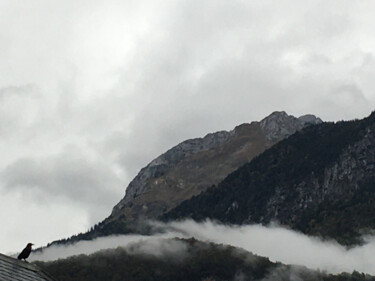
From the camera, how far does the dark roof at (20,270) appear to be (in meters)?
47.2

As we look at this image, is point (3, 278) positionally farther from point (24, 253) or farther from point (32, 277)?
point (24, 253)

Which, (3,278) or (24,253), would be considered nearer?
(3,278)

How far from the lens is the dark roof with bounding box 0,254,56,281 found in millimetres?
47234

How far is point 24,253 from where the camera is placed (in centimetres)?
5472

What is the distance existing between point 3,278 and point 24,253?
947 cm

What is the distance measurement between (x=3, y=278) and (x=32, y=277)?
11.7ft

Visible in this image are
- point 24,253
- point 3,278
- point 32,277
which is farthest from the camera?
point 24,253

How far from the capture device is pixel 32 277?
48.7 metres

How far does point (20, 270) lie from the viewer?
160ft

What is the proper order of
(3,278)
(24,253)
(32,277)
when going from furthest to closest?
(24,253) < (32,277) < (3,278)

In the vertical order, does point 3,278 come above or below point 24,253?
below

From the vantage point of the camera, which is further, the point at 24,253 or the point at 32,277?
the point at 24,253

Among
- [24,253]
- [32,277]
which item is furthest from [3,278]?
[24,253]
